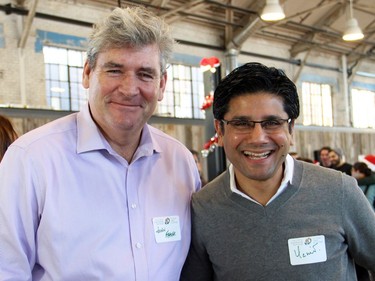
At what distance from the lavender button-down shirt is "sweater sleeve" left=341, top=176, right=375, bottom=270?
1.87ft

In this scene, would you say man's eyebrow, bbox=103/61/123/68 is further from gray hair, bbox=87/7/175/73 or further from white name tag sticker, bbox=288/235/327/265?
white name tag sticker, bbox=288/235/327/265

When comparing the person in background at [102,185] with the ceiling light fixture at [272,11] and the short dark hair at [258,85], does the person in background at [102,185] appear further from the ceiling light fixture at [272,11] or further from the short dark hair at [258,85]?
the ceiling light fixture at [272,11]

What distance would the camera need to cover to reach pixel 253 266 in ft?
4.90

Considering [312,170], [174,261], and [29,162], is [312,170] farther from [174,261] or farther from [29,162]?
[29,162]

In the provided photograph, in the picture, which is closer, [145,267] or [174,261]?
[145,267]

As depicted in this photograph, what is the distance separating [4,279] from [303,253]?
0.93m

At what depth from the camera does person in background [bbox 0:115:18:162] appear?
2.26 m

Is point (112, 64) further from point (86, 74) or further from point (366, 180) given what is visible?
point (366, 180)

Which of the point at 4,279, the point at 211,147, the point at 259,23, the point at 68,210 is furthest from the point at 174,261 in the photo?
the point at 259,23

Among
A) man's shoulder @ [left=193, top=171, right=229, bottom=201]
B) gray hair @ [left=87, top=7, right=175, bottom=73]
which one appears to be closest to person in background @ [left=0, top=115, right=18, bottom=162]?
gray hair @ [left=87, top=7, right=175, bottom=73]

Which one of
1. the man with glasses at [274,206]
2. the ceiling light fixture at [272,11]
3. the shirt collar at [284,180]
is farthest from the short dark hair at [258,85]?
the ceiling light fixture at [272,11]

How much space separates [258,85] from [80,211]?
71 cm

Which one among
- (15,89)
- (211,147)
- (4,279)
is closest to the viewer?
(4,279)

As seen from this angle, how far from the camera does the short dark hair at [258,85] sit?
1503 millimetres
